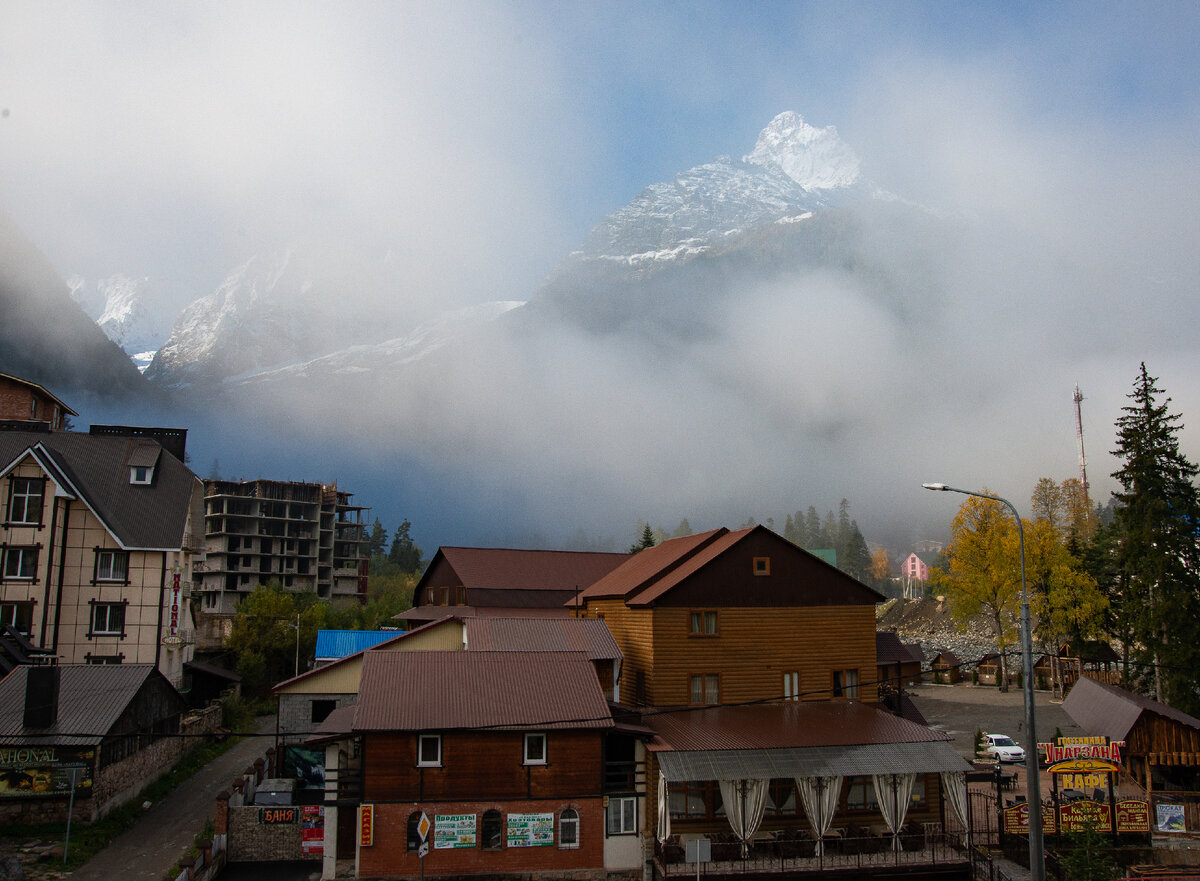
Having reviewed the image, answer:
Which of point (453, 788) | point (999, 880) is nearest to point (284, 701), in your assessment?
point (453, 788)

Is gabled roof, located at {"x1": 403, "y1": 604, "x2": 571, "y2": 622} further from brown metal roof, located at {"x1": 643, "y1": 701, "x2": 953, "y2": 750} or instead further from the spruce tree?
the spruce tree

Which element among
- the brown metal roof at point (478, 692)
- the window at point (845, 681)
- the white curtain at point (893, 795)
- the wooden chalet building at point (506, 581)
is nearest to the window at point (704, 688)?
the window at point (845, 681)

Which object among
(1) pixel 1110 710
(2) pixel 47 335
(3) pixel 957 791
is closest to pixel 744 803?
(3) pixel 957 791

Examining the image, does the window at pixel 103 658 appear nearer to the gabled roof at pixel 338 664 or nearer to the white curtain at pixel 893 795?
the gabled roof at pixel 338 664

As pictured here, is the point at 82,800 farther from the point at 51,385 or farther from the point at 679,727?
the point at 51,385

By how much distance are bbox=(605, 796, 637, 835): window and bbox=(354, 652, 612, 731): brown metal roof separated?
9.14ft

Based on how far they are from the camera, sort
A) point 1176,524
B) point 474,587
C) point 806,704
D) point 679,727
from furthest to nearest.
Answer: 1. point 474,587
2. point 1176,524
3. point 806,704
4. point 679,727

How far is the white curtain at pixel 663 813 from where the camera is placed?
27594 mm

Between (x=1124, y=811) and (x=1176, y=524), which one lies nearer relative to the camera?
(x=1124, y=811)

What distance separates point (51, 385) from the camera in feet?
511

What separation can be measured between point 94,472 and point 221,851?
29172 millimetres

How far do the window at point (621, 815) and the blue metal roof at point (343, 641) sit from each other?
78.2ft

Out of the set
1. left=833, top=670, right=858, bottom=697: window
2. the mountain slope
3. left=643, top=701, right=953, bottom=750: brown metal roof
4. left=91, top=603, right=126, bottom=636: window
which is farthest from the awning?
the mountain slope

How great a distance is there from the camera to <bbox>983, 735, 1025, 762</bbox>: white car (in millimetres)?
43625
